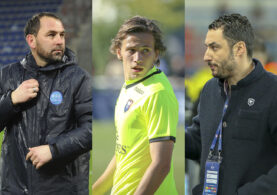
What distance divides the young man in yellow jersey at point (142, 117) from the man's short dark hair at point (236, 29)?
1.44 feet

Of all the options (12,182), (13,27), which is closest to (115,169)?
(12,182)

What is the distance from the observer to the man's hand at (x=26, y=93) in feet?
10.7

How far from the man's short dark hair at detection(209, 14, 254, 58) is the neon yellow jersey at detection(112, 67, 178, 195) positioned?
48 cm

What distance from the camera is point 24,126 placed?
3.27 m

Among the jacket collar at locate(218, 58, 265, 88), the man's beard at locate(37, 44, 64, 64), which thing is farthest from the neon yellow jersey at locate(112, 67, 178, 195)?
the man's beard at locate(37, 44, 64, 64)

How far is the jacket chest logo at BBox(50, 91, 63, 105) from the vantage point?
324 centimetres

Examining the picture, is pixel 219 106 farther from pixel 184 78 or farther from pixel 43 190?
pixel 43 190

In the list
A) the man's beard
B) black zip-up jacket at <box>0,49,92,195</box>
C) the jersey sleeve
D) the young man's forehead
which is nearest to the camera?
the jersey sleeve

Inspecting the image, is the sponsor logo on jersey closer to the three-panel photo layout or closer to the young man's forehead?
the three-panel photo layout

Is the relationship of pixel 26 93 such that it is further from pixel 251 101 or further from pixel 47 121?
pixel 251 101

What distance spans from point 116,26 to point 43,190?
4.27 feet

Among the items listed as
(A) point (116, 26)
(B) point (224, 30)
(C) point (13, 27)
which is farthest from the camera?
(C) point (13, 27)

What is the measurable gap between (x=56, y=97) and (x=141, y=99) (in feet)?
2.65

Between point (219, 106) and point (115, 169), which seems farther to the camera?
point (115, 169)
